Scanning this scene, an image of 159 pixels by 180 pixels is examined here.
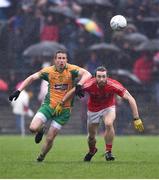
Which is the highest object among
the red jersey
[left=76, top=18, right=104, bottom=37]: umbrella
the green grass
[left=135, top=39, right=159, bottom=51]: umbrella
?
[left=76, top=18, right=104, bottom=37]: umbrella

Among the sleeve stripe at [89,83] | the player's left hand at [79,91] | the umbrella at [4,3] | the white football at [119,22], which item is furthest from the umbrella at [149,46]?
the player's left hand at [79,91]

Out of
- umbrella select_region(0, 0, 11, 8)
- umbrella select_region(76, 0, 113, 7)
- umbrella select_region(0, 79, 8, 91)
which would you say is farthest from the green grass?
umbrella select_region(76, 0, 113, 7)

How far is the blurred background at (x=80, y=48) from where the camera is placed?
29625mm

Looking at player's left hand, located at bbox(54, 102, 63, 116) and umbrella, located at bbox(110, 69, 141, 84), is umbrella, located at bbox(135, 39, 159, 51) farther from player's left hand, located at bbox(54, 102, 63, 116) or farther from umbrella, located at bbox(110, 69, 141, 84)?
player's left hand, located at bbox(54, 102, 63, 116)

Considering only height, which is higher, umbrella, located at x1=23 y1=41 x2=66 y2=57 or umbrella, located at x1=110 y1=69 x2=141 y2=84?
umbrella, located at x1=23 y1=41 x2=66 y2=57

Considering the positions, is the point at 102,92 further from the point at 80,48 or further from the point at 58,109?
the point at 80,48

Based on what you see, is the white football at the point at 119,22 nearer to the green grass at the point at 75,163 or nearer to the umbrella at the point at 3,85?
the green grass at the point at 75,163

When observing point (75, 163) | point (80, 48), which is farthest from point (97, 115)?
point (80, 48)

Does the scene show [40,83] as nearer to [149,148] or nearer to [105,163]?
[149,148]

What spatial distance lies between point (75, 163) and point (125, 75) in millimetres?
13410

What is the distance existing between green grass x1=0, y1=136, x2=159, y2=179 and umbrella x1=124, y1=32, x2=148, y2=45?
6.43 metres

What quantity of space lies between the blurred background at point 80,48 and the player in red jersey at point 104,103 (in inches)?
479

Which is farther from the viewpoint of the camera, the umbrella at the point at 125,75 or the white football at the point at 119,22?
the umbrella at the point at 125,75

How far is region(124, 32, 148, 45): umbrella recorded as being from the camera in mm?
29500
